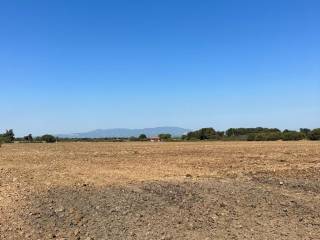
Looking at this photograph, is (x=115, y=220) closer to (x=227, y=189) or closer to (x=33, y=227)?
(x=33, y=227)

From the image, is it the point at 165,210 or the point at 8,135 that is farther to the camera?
the point at 8,135

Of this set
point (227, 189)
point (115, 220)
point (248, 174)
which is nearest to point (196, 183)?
point (227, 189)

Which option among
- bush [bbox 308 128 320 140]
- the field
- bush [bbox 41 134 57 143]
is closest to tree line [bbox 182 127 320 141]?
bush [bbox 308 128 320 140]

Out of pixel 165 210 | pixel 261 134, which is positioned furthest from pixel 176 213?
pixel 261 134

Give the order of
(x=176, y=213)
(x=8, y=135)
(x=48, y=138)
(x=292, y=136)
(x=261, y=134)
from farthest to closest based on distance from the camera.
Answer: (x=48, y=138)
(x=8, y=135)
(x=261, y=134)
(x=292, y=136)
(x=176, y=213)

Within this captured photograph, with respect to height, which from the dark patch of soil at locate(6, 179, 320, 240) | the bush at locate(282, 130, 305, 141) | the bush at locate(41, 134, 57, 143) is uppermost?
the bush at locate(41, 134, 57, 143)

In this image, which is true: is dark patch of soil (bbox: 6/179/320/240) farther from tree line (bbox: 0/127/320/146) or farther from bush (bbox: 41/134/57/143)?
Answer: bush (bbox: 41/134/57/143)

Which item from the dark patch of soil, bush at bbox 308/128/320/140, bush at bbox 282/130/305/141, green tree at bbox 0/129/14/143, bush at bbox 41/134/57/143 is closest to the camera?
the dark patch of soil

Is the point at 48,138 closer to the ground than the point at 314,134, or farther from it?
farther from it

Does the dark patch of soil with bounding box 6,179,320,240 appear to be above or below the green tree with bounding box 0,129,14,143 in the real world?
below

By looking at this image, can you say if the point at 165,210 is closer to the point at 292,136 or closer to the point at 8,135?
the point at 292,136

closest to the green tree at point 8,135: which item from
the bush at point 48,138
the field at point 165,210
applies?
the bush at point 48,138

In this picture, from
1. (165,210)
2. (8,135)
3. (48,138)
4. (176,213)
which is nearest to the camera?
(176,213)

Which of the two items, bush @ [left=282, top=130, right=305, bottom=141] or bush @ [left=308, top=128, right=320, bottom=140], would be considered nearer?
bush @ [left=308, top=128, right=320, bottom=140]
